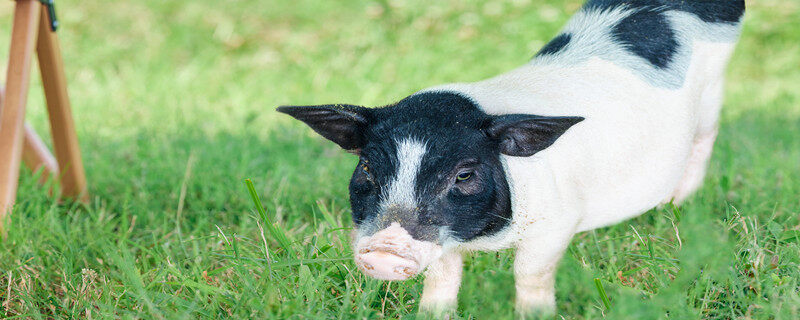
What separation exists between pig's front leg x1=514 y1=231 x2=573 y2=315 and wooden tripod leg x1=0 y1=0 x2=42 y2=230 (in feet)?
6.28

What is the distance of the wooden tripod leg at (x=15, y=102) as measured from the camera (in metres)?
2.83

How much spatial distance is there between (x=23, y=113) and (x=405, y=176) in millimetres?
1709

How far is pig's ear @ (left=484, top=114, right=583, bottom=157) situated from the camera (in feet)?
6.70

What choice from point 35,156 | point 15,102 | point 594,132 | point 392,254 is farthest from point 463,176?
point 35,156

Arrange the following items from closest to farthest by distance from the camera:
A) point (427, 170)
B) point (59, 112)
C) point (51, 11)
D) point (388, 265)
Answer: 1. point (388, 265)
2. point (427, 170)
3. point (51, 11)
4. point (59, 112)

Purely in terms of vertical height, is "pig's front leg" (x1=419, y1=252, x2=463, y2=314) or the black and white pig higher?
the black and white pig

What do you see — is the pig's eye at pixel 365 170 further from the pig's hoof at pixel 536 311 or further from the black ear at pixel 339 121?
the pig's hoof at pixel 536 311

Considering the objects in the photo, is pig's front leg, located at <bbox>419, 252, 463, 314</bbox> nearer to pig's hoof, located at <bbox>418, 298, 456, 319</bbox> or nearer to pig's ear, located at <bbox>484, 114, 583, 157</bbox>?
pig's hoof, located at <bbox>418, 298, 456, 319</bbox>

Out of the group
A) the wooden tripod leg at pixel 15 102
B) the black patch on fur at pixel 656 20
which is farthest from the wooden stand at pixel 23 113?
the black patch on fur at pixel 656 20

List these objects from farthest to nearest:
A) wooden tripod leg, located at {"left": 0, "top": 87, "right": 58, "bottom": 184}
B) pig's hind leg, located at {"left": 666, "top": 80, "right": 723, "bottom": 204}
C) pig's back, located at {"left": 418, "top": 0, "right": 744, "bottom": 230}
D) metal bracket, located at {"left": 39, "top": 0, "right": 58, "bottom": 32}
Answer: wooden tripod leg, located at {"left": 0, "top": 87, "right": 58, "bottom": 184} < pig's hind leg, located at {"left": 666, "top": 80, "right": 723, "bottom": 204} < metal bracket, located at {"left": 39, "top": 0, "right": 58, "bottom": 32} < pig's back, located at {"left": 418, "top": 0, "right": 744, "bottom": 230}

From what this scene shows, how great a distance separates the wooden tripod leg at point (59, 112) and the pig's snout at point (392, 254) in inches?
75.3

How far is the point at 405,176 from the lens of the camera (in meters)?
2.07

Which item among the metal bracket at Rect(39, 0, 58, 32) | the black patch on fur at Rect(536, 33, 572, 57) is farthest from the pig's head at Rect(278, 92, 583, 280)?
the metal bracket at Rect(39, 0, 58, 32)

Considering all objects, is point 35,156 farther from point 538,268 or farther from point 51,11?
point 538,268
